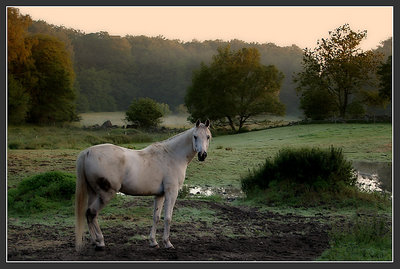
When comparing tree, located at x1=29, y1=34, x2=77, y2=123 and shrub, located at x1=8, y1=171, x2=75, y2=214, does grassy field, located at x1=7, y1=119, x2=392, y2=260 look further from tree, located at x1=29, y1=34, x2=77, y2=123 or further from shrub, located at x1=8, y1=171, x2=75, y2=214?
tree, located at x1=29, y1=34, x2=77, y2=123

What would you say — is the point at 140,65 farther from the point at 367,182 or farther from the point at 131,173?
the point at 131,173

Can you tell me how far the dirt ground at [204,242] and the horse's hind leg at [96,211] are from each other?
0.54ft

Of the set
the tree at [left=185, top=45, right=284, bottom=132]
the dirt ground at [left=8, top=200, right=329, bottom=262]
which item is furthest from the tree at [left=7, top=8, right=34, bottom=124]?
the tree at [left=185, top=45, right=284, bottom=132]

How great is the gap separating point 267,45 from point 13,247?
53.2 meters

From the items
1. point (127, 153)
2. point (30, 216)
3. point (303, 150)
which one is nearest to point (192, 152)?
point (127, 153)

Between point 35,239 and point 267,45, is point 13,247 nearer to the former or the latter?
point 35,239

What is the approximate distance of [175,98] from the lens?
59.0m

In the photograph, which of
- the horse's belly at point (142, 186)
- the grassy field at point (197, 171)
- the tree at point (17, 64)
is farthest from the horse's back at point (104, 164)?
the tree at point (17, 64)

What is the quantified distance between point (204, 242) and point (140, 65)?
182 feet

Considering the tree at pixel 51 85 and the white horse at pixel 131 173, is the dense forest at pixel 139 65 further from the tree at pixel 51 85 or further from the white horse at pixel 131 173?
the white horse at pixel 131 173

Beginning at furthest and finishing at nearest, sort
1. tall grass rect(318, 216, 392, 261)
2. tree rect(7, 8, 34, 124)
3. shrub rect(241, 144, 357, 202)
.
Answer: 1. tree rect(7, 8, 34, 124)
2. shrub rect(241, 144, 357, 202)
3. tall grass rect(318, 216, 392, 261)

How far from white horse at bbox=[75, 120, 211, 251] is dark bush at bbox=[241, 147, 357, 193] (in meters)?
4.97

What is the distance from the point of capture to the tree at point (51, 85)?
39.2 meters

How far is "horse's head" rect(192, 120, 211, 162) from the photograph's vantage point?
680 cm
